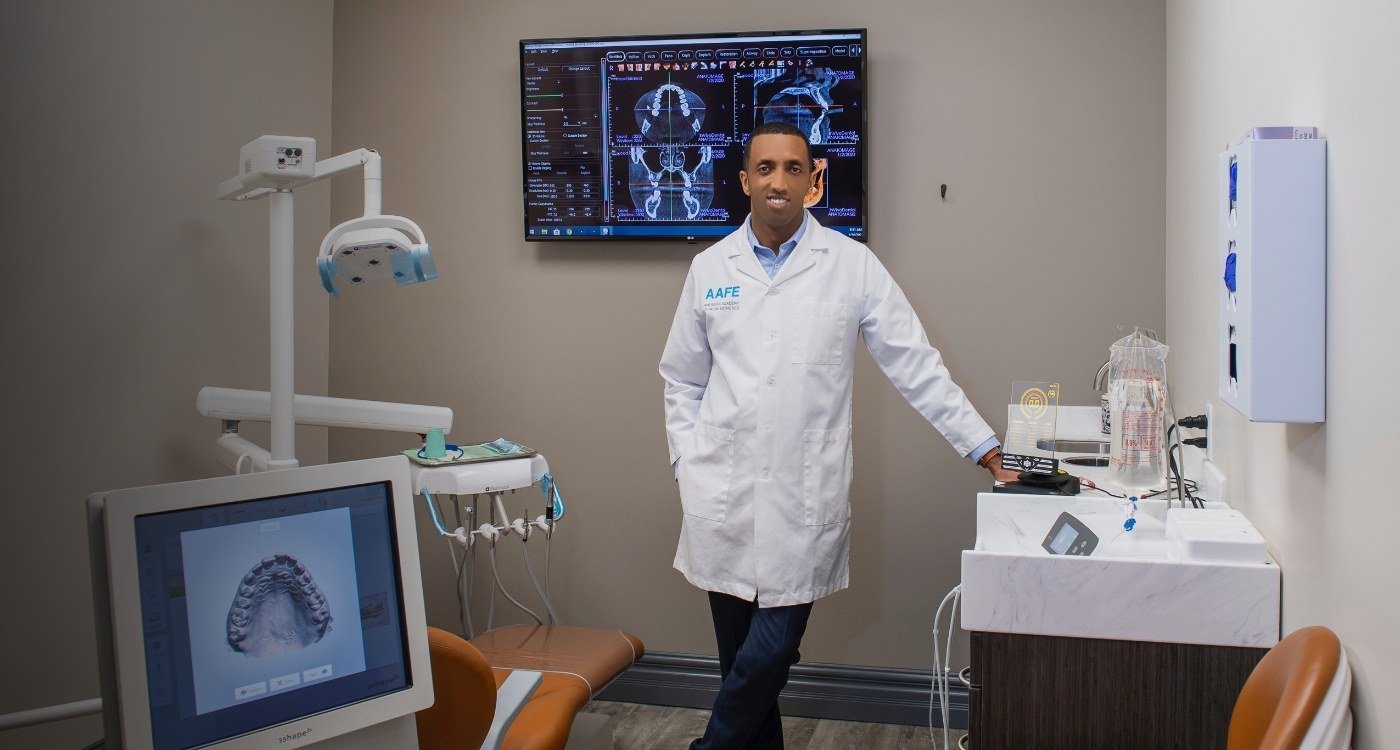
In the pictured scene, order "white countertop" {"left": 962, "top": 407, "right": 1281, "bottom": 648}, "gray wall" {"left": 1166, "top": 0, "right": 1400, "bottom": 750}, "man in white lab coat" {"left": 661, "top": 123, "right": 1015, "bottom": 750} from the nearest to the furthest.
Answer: "gray wall" {"left": 1166, "top": 0, "right": 1400, "bottom": 750} → "white countertop" {"left": 962, "top": 407, "right": 1281, "bottom": 648} → "man in white lab coat" {"left": 661, "top": 123, "right": 1015, "bottom": 750}

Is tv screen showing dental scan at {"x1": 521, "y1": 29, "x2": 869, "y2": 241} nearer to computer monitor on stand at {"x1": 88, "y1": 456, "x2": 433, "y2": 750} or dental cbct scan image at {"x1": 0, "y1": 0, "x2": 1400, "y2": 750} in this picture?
dental cbct scan image at {"x1": 0, "y1": 0, "x2": 1400, "y2": 750}

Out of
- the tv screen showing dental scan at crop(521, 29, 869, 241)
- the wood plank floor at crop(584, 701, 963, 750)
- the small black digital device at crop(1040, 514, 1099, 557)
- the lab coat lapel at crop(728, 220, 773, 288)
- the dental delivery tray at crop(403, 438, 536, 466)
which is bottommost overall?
the wood plank floor at crop(584, 701, 963, 750)

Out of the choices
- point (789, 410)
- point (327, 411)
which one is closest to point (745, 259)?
point (789, 410)

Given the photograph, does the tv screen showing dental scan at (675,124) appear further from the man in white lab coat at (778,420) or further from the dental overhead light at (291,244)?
the dental overhead light at (291,244)

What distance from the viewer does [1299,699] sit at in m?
1.21

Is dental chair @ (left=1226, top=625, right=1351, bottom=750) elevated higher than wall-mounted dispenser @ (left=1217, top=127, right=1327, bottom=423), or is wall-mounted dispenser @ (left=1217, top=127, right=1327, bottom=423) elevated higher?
wall-mounted dispenser @ (left=1217, top=127, right=1327, bottom=423)

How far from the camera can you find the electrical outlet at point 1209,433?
2.35m

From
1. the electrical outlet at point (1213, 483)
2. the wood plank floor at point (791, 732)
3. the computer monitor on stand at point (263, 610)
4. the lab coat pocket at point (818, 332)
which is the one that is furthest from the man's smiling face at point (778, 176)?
the wood plank floor at point (791, 732)

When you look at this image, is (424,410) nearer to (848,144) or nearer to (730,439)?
(730,439)

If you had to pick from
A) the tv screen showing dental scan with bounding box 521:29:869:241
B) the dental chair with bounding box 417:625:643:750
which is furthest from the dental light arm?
the tv screen showing dental scan with bounding box 521:29:869:241

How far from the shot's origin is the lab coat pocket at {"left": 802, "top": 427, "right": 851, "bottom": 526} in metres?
2.47

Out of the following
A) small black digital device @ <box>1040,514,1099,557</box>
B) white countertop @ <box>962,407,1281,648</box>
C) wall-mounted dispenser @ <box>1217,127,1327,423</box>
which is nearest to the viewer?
wall-mounted dispenser @ <box>1217,127,1327,423</box>

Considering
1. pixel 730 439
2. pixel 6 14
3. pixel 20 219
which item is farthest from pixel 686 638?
pixel 6 14

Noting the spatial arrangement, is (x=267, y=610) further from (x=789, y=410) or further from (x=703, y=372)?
(x=703, y=372)
